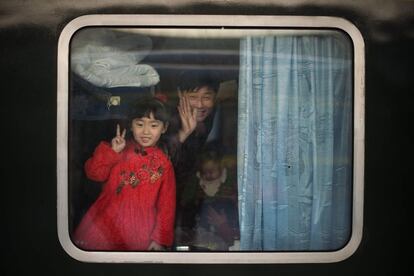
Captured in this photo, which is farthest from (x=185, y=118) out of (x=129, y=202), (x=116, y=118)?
(x=129, y=202)

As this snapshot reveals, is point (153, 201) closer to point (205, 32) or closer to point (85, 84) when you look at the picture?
point (85, 84)

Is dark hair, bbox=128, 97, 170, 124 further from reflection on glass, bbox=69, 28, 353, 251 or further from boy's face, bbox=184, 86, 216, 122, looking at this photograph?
boy's face, bbox=184, 86, 216, 122

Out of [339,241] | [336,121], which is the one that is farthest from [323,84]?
[339,241]

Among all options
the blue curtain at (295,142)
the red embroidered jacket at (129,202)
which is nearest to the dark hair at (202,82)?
the blue curtain at (295,142)

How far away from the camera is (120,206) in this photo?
2904mm

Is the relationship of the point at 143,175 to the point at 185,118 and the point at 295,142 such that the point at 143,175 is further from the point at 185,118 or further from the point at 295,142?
the point at 295,142

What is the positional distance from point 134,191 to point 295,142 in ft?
2.52

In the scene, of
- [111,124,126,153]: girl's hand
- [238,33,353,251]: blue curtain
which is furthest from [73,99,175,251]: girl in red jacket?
[238,33,353,251]: blue curtain

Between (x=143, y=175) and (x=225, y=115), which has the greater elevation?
(x=225, y=115)

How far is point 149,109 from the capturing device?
2.90 meters

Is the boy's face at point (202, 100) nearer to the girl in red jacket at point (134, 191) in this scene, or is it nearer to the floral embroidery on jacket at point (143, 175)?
the girl in red jacket at point (134, 191)

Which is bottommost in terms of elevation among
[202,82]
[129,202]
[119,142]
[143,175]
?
[129,202]

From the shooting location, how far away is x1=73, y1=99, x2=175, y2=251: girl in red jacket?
2.90 metres

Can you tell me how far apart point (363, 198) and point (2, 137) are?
5.47 ft
